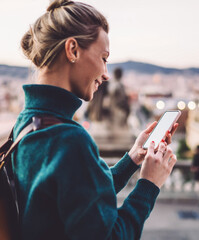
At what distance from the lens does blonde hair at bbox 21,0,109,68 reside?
858 millimetres

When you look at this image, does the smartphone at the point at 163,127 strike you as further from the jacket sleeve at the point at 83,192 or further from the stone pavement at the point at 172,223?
the stone pavement at the point at 172,223

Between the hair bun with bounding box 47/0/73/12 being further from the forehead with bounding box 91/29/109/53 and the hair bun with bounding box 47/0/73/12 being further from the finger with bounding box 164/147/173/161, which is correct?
the finger with bounding box 164/147/173/161

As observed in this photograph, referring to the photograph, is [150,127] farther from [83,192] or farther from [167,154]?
[83,192]

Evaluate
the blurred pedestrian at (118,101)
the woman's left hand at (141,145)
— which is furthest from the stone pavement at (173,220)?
the woman's left hand at (141,145)

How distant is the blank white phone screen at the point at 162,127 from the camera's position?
1177mm

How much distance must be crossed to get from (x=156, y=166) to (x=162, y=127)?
13.3 inches

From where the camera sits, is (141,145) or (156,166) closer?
(156,166)

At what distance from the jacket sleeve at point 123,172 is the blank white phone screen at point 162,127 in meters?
0.09

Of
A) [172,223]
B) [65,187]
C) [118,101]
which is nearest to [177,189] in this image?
[172,223]

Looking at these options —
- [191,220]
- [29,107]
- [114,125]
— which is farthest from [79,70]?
[114,125]

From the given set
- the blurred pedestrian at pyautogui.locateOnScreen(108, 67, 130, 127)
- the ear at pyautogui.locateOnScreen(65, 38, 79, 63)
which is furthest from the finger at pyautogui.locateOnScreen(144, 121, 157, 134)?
the blurred pedestrian at pyautogui.locateOnScreen(108, 67, 130, 127)

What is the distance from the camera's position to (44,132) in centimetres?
76

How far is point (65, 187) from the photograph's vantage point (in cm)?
72

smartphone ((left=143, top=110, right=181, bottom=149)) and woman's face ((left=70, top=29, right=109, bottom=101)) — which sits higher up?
woman's face ((left=70, top=29, right=109, bottom=101))
